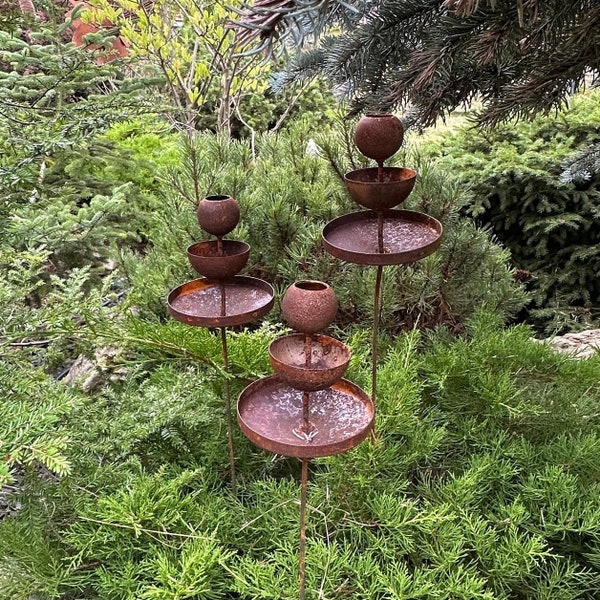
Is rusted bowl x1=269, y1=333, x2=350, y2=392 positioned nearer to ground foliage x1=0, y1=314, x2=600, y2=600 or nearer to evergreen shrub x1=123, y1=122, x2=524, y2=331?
ground foliage x1=0, y1=314, x2=600, y2=600

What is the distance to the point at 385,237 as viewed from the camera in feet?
3.63

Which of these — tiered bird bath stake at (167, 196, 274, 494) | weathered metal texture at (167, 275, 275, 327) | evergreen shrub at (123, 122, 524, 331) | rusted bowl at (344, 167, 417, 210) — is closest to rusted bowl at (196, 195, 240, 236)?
tiered bird bath stake at (167, 196, 274, 494)

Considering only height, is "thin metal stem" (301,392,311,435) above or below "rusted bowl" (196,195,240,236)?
below

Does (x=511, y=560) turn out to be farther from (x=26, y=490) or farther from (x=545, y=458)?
(x=26, y=490)

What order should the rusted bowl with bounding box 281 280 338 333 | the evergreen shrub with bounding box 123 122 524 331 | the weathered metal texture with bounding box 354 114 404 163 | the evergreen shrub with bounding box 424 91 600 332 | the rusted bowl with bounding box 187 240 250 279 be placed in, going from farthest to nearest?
the evergreen shrub with bounding box 424 91 600 332
the evergreen shrub with bounding box 123 122 524 331
the rusted bowl with bounding box 187 240 250 279
the weathered metal texture with bounding box 354 114 404 163
the rusted bowl with bounding box 281 280 338 333

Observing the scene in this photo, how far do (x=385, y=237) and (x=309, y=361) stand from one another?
0.44 meters

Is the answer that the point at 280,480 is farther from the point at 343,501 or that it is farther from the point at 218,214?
the point at 218,214

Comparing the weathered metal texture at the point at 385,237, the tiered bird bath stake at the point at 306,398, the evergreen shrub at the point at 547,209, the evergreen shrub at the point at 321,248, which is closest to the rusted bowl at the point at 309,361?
the tiered bird bath stake at the point at 306,398

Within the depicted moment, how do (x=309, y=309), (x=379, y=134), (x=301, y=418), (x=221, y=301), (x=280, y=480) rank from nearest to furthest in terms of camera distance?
(x=309, y=309)
(x=301, y=418)
(x=379, y=134)
(x=221, y=301)
(x=280, y=480)

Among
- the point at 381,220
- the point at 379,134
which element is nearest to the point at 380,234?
the point at 381,220

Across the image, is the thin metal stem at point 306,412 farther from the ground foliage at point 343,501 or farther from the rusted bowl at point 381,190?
the rusted bowl at point 381,190

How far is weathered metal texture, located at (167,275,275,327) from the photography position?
1008mm

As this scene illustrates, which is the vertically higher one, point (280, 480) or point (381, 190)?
point (381, 190)

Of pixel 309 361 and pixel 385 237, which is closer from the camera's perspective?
pixel 309 361
